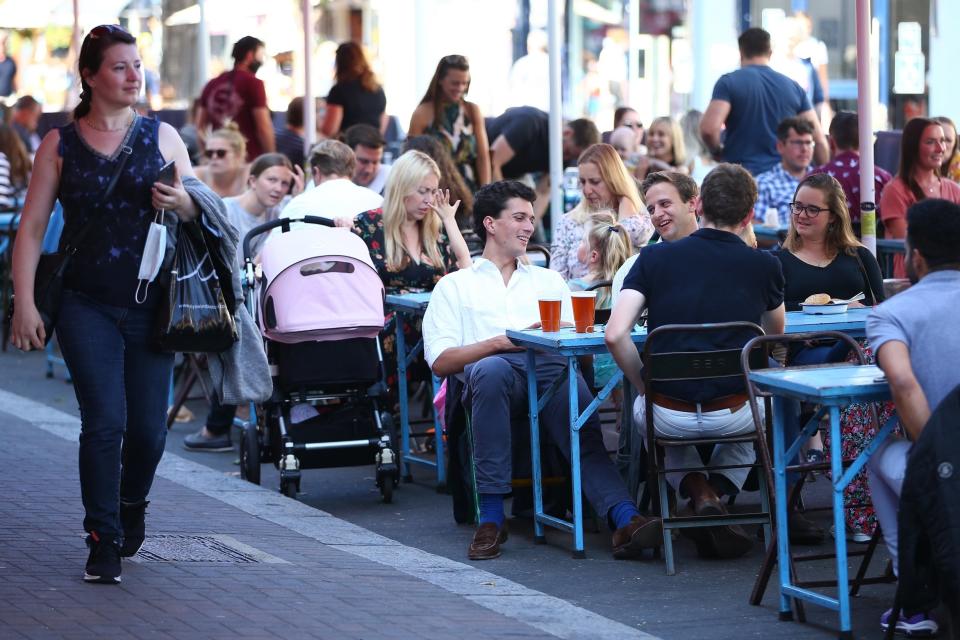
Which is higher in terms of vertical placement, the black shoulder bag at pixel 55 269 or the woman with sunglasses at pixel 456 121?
the woman with sunglasses at pixel 456 121

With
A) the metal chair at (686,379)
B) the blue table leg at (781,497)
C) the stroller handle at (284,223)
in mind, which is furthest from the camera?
the stroller handle at (284,223)

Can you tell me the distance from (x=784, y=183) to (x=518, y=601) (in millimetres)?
5889

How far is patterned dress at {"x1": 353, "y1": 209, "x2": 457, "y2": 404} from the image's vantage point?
874 centimetres

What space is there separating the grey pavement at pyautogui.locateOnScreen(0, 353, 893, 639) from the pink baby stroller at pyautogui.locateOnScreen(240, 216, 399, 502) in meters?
0.25

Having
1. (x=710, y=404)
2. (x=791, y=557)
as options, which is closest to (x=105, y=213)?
(x=710, y=404)

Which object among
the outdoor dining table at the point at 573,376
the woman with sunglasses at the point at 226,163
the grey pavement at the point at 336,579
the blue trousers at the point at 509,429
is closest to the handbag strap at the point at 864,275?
the outdoor dining table at the point at 573,376

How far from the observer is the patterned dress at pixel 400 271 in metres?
8.74

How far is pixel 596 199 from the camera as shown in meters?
9.30

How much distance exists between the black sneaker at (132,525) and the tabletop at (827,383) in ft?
7.41

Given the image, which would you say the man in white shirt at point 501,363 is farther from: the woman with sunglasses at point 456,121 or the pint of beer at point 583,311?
the woman with sunglasses at point 456,121

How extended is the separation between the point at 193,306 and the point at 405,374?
2.91m

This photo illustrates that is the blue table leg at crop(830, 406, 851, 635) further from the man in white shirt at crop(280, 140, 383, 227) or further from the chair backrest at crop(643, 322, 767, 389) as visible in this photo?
the man in white shirt at crop(280, 140, 383, 227)

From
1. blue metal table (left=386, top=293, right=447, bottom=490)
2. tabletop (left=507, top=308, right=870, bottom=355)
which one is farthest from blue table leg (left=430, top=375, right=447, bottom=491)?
tabletop (left=507, top=308, right=870, bottom=355)

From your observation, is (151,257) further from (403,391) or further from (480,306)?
(403,391)
